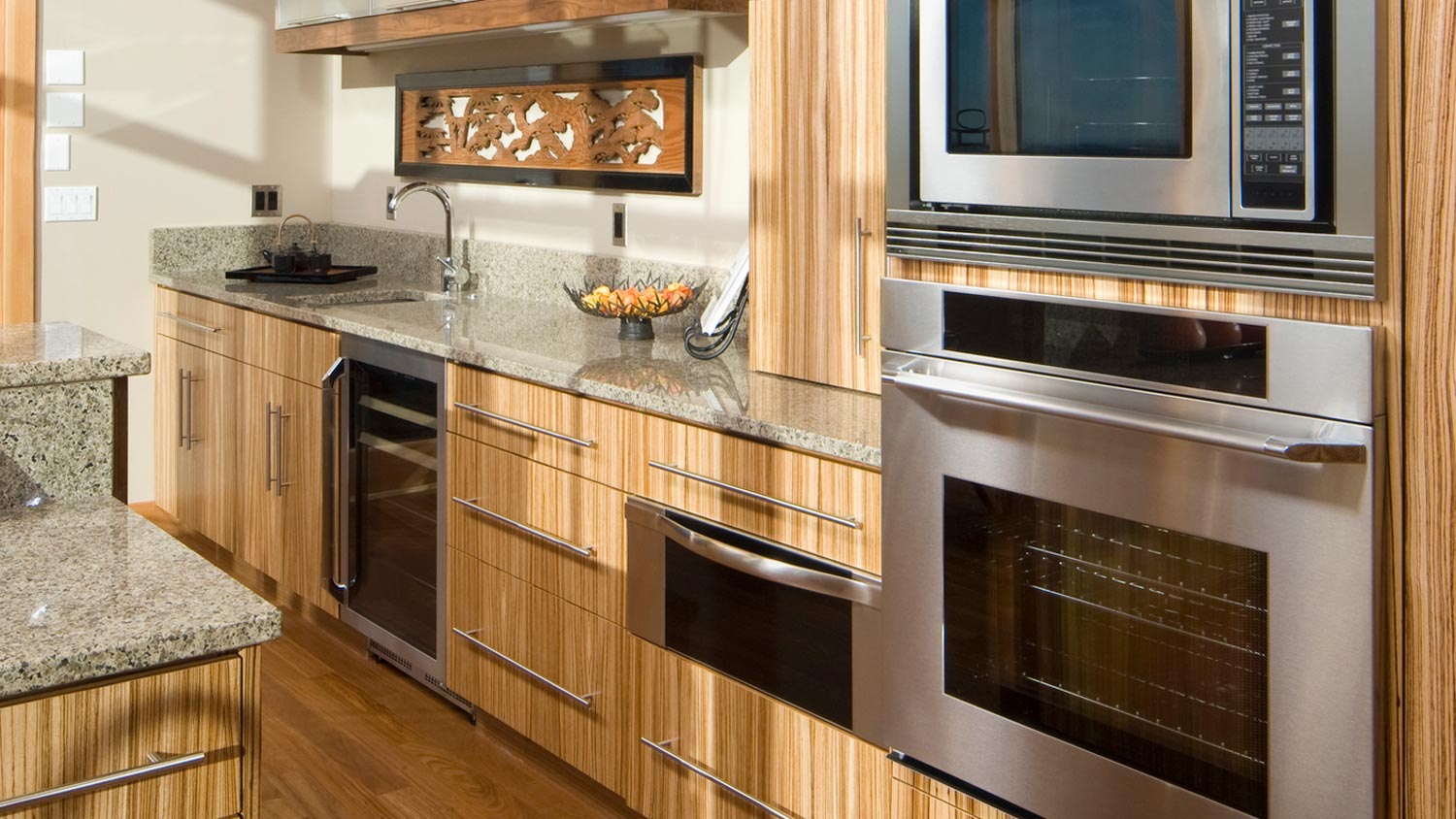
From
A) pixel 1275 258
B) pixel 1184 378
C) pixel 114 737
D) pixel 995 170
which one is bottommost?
pixel 114 737

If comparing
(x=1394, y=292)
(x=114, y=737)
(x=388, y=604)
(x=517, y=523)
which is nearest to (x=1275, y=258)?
(x=1394, y=292)

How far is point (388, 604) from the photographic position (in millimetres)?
3344

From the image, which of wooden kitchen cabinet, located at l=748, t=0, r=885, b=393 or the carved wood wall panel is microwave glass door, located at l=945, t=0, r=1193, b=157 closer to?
wooden kitchen cabinet, located at l=748, t=0, r=885, b=393

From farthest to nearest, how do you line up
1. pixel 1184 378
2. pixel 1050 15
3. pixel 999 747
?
pixel 999 747
pixel 1050 15
pixel 1184 378

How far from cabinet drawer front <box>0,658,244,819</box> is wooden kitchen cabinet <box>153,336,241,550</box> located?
2940 mm

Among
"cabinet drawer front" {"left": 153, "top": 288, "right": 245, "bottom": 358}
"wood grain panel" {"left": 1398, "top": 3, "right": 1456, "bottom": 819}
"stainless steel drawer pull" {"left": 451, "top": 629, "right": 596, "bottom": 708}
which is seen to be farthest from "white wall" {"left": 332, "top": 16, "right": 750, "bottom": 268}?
"wood grain panel" {"left": 1398, "top": 3, "right": 1456, "bottom": 819}

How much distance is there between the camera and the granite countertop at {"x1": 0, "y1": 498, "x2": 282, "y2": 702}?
1.15 meters

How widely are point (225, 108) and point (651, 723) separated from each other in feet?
10.5

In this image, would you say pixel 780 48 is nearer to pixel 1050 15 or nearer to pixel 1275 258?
pixel 1050 15

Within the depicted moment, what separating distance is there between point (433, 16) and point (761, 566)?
2.06 metres

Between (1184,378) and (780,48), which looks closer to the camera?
(1184,378)

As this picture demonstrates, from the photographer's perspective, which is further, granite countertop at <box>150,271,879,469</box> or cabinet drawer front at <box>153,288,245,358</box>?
cabinet drawer front at <box>153,288,245,358</box>

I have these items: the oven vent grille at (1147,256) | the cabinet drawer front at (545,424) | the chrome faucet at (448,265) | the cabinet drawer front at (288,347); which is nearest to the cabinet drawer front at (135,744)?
the oven vent grille at (1147,256)

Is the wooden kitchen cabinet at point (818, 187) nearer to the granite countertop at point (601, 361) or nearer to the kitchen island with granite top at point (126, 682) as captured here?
the granite countertop at point (601, 361)
